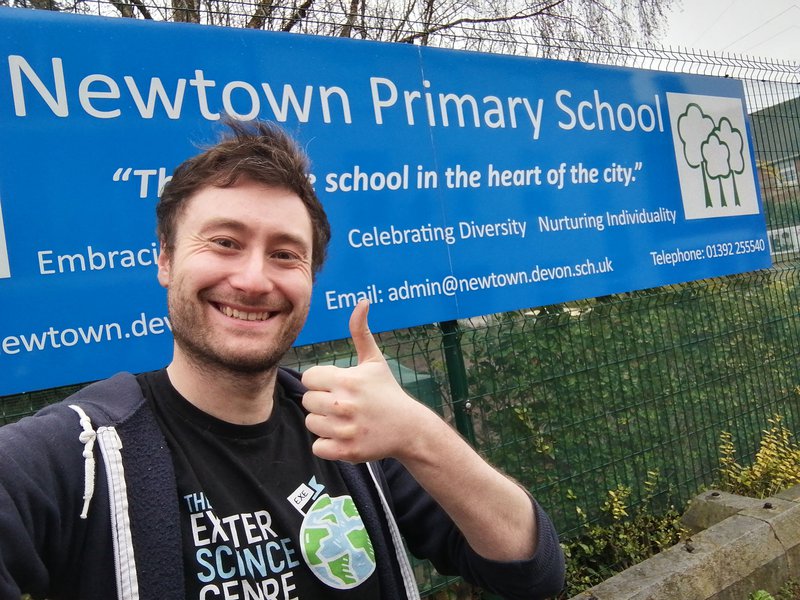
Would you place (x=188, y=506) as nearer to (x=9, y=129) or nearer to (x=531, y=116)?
(x=9, y=129)

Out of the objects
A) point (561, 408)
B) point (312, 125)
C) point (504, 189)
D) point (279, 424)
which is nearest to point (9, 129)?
point (312, 125)

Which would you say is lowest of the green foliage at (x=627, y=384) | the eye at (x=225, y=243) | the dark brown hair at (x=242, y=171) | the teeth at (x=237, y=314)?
the green foliage at (x=627, y=384)

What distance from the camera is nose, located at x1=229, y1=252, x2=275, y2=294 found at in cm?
132

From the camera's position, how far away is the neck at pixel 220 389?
135 cm

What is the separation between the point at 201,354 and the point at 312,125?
1580mm

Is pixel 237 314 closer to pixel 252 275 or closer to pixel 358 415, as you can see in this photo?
pixel 252 275

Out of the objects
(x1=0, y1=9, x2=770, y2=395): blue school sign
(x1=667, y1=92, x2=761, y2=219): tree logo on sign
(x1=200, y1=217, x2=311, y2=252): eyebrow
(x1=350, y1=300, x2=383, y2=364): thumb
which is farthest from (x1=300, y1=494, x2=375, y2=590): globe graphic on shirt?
(x1=667, y1=92, x2=761, y2=219): tree logo on sign

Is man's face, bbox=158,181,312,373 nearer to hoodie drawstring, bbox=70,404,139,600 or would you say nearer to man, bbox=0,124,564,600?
man, bbox=0,124,564,600

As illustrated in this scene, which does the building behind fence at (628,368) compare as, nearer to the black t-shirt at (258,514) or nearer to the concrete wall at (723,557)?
the concrete wall at (723,557)

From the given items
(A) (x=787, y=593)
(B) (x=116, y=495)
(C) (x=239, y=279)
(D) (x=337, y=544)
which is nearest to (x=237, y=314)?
(C) (x=239, y=279)

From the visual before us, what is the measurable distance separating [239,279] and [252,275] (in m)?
0.03

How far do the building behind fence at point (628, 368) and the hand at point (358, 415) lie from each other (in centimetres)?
153

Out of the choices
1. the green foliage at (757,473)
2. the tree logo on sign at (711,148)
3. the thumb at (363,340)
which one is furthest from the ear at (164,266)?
the green foliage at (757,473)

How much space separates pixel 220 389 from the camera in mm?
1353
